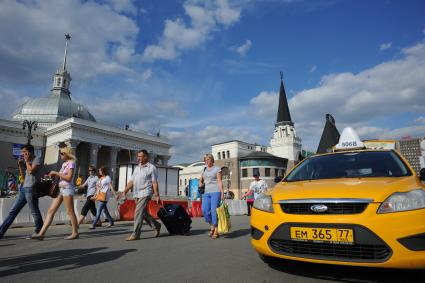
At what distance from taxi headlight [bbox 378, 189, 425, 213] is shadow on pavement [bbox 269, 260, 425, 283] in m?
0.73

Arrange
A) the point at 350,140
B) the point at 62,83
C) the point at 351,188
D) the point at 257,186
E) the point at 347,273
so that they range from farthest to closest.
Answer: the point at 62,83 < the point at 257,186 < the point at 350,140 < the point at 347,273 < the point at 351,188

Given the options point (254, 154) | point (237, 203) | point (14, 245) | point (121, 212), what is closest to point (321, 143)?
point (237, 203)

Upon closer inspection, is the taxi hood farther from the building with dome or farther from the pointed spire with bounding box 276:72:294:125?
the pointed spire with bounding box 276:72:294:125

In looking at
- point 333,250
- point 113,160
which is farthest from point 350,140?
point 113,160

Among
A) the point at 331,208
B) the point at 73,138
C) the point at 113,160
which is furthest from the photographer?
the point at 113,160

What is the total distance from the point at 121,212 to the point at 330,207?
1071 cm

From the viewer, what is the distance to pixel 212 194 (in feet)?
21.9

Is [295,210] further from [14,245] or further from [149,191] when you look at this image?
[14,245]

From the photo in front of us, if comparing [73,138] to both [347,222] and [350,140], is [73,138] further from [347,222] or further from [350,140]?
[347,222]

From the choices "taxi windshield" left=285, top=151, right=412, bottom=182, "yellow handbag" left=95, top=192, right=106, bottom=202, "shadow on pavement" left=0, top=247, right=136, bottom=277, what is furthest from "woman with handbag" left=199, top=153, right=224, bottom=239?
"yellow handbag" left=95, top=192, right=106, bottom=202

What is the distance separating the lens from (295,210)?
10.5ft

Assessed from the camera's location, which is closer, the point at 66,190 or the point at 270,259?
the point at 270,259

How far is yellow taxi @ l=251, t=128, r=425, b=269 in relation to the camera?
274cm

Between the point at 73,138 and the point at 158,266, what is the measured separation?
169 ft
